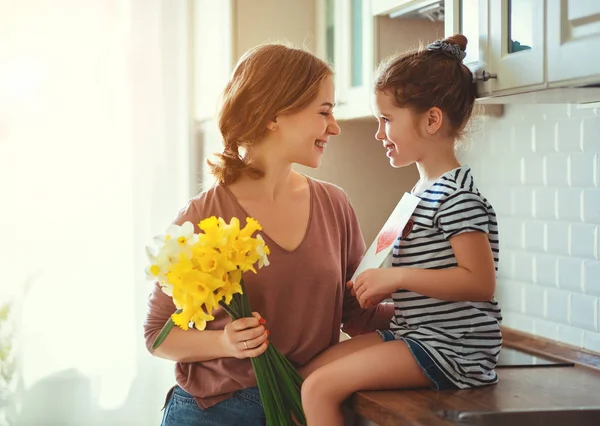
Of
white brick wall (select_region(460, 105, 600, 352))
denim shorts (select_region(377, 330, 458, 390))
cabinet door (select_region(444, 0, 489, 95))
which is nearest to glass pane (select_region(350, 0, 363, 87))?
white brick wall (select_region(460, 105, 600, 352))

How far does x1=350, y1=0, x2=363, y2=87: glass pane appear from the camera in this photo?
242cm

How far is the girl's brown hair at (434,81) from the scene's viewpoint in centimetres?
159

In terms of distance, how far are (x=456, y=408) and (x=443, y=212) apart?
35cm

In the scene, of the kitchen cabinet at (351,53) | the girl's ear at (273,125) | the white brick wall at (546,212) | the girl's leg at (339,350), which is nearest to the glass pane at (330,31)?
the kitchen cabinet at (351,53)

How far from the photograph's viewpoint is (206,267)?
1.33 metres

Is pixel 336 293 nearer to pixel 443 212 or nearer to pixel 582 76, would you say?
pixel 443 212

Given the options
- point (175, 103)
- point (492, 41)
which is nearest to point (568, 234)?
point (492, 41)

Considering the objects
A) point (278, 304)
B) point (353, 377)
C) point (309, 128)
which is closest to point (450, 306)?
point (353, 377)

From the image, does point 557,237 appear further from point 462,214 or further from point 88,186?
point 88,186

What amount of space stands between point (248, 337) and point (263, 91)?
523mm

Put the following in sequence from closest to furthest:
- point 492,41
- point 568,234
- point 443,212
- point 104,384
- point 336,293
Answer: point 443,212
point 492,41
point 336,293
point 568,234
point 104,384

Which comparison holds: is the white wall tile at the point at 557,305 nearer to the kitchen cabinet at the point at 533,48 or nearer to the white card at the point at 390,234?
the kitchen cabinet at the point at 533,48

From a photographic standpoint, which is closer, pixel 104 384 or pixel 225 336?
pixel 225 336

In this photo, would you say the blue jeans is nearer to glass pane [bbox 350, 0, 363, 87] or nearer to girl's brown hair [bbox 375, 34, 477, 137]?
girl's brown hair [bbox 375, 34, 477, 137]
